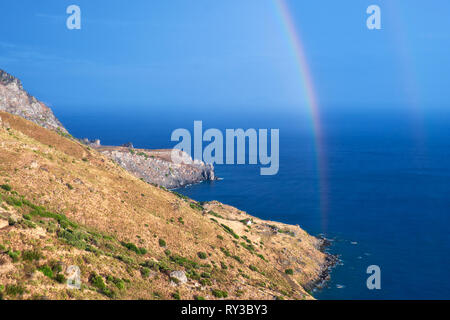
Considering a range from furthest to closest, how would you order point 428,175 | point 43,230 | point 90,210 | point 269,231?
1. point 428,175
2. point 269,231
3. point 90,210
4. point 43,230

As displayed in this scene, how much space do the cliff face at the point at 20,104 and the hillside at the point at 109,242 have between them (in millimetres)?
31063

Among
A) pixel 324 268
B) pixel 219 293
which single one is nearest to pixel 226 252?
pixel 219 293

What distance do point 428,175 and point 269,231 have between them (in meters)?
132

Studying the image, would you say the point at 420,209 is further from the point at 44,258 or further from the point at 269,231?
the point at 44,258

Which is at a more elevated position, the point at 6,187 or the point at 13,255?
the point at 6,187

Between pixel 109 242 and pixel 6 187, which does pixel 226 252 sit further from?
pixel 6 187

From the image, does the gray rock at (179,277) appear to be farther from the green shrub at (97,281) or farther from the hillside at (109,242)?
the green shrub at (97,281)

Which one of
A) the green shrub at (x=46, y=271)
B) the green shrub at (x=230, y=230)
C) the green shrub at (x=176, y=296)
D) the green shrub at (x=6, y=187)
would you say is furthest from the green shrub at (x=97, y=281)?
the green shrub at (x=230, y=230)

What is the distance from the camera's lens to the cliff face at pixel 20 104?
10569 cm

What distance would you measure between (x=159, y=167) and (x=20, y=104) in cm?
7410

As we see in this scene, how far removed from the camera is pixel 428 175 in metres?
181

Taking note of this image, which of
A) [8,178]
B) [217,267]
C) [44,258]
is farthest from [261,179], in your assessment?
[44,258]

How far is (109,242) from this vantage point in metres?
43.7

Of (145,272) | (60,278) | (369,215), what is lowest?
(145,272)
